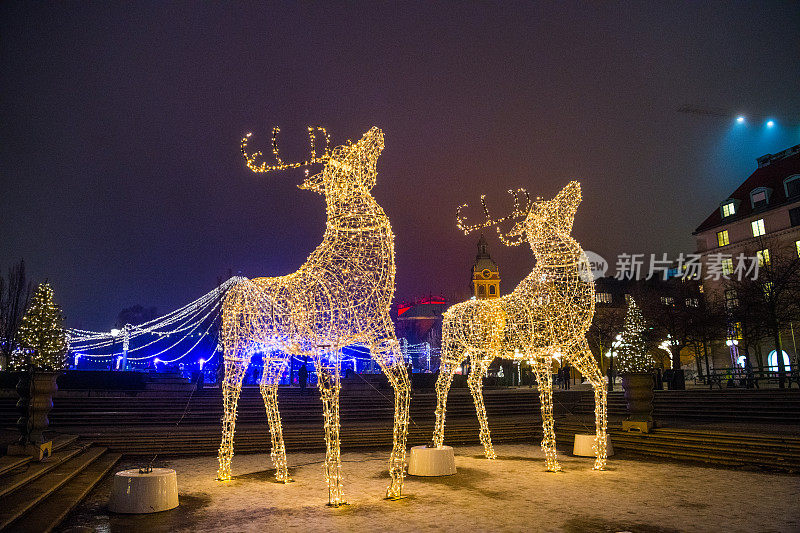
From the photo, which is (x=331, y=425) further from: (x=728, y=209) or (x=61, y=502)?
(x=728, y=209)

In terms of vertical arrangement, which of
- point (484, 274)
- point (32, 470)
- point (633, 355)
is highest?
point (484, 274)

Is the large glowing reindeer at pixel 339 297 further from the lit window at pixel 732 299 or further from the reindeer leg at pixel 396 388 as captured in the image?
the lit window at pixel 732 299

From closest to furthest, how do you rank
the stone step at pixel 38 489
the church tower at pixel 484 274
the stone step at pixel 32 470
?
the stone step at pixel 38 489 < the stone step at pixel 32 470 < the church tower at pixel 484 274

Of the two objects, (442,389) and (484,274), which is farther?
(484,274)

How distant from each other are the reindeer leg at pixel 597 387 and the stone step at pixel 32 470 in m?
8.38

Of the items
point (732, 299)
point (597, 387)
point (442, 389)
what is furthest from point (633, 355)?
point (732, 299)

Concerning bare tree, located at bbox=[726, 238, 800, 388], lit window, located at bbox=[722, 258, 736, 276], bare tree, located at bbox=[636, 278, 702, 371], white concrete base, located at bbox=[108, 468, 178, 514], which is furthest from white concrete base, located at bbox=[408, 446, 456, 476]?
lit window, located at bbox=[722, 258, 736, 276]

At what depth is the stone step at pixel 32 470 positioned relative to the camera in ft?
22.3

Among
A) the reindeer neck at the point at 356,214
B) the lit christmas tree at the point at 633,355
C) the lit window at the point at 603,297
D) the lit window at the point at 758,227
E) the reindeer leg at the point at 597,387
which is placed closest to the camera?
the reindeer neck at the point at 356,214

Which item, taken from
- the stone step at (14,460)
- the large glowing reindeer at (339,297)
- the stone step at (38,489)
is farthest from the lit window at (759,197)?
the stone step at (14,460)

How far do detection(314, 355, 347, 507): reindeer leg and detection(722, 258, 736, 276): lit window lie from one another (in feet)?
111

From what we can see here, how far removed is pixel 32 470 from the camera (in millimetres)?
7934

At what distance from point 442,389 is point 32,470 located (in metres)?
6.76

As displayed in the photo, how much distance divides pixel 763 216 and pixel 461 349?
3130 cm
